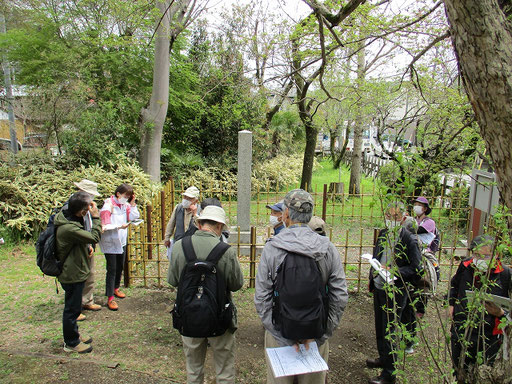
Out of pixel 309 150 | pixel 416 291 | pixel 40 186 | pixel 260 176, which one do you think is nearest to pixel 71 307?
pixel 416 291

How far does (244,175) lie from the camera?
744 cm

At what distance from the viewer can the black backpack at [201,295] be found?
259cm

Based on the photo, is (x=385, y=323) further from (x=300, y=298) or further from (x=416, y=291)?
(x=300, y=298)

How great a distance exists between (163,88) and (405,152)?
30.4ft

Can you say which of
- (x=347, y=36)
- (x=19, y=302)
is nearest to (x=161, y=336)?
(x=19, y=302)

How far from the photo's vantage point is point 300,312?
224 centimetres

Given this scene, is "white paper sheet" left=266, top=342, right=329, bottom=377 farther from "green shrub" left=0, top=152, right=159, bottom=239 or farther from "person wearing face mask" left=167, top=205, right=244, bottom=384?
"green shrub" left=0, top=152, right=159, bottom=239

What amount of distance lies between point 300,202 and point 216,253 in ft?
2.43

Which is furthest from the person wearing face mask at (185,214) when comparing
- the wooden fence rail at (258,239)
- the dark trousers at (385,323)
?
the dark trousers at (385,323)

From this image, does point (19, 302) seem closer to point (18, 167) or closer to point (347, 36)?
point (18, 167)

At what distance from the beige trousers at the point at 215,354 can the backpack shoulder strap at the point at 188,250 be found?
2.17ft

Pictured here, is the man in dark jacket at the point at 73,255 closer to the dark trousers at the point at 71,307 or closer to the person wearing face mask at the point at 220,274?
the dark trousers at the point at 71,307

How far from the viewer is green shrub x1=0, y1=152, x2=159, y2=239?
7.55 meters

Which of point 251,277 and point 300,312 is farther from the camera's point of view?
point 251,277
